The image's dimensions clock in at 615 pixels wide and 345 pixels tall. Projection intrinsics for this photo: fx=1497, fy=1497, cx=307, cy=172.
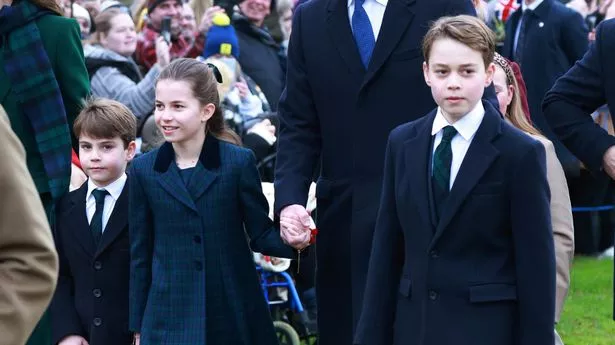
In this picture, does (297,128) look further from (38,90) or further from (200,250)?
(38,90)

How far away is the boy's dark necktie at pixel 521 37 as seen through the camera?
12.1 metres

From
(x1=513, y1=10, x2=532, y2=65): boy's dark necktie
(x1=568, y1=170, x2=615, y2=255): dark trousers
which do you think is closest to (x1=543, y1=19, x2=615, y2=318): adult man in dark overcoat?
(x1=513, y1=10, x2=532, y2=65): boy's dark necktie

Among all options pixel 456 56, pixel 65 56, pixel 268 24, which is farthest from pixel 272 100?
pixel 456 56

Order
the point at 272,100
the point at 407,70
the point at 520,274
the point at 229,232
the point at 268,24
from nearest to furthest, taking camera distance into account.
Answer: the point at 520,274
the point at 407,70
the point at 229,232
the point at 272,100
the point at 268,24

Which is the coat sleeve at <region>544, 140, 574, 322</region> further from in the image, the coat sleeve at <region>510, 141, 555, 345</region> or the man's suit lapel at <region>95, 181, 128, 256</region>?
the man's suit lapel at <region>95, 181, 128, 256</region>

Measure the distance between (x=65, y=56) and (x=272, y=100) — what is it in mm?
4779

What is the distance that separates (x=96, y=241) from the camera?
669 cm

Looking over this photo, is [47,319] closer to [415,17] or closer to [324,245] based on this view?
[324,245]

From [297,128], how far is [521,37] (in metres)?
6.33

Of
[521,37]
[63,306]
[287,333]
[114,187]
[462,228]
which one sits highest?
[462,228]

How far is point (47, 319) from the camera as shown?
21.3 feet

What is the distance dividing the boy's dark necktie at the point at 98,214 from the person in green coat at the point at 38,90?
21cm

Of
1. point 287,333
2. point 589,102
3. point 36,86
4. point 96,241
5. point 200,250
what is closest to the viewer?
point 200,250

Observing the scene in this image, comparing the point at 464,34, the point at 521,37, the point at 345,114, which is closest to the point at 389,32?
the point at 345,114
